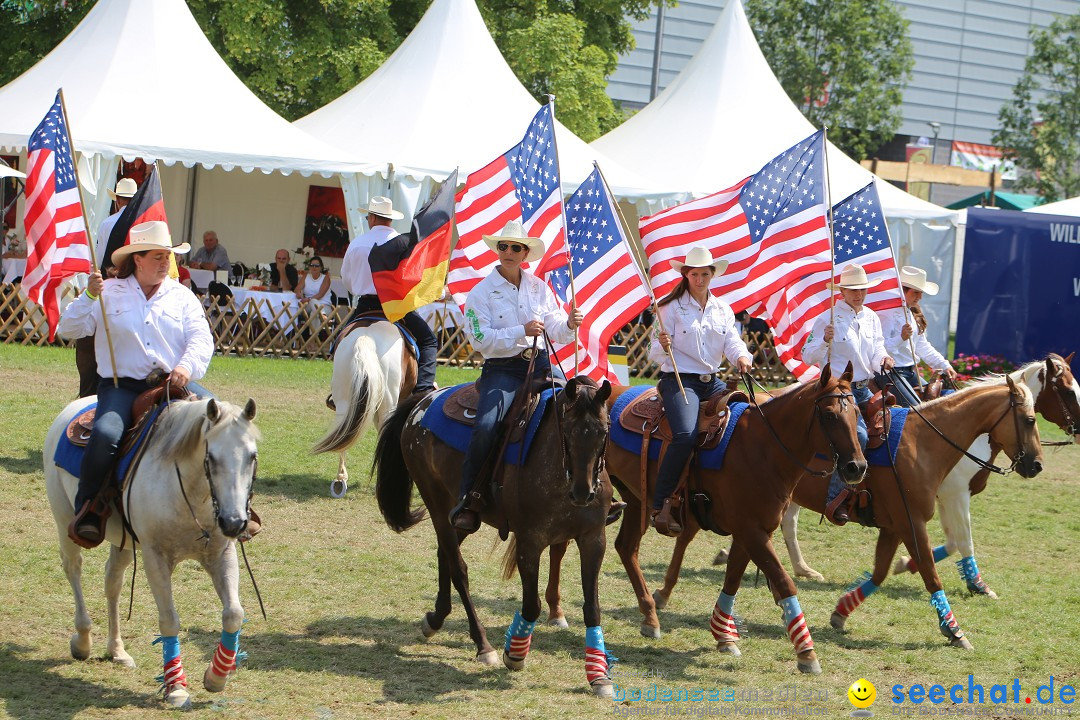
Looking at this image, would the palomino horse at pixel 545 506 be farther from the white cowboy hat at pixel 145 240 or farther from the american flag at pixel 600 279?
the white cowboy hat at pixel 145 240

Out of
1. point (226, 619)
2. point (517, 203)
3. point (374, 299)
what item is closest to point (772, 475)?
point (517, 203)

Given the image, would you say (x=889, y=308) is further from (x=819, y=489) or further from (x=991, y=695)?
(x=991, y=695)

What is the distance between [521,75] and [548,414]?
2069cm

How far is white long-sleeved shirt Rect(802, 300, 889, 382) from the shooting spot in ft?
30.2

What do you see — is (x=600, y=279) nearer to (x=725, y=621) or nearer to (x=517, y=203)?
(x=517, y=203)

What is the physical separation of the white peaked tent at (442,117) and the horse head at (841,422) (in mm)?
12828

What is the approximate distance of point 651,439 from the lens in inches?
324

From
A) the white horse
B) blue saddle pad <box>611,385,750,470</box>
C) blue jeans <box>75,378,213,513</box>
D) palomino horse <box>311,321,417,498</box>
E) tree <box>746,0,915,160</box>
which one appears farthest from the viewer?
tree <box>746,0,915,160</box>

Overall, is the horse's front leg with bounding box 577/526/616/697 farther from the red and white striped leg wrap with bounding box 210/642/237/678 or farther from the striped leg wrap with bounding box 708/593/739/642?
the red and white striped leg wrap with bounding box 210/642/237/678

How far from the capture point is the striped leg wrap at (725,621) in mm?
7625

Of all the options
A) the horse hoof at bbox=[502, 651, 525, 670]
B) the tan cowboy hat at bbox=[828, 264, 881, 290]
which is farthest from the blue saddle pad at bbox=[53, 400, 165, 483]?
the tan cowboy hat at bbox=[828, 264, 881, 290]

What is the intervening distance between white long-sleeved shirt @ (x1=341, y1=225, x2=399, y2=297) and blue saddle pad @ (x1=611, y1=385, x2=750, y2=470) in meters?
3.53

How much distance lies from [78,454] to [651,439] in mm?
3680

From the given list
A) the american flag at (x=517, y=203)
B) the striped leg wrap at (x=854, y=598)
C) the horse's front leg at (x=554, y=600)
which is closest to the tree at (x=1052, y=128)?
the american flag at (x=517, y=203)
